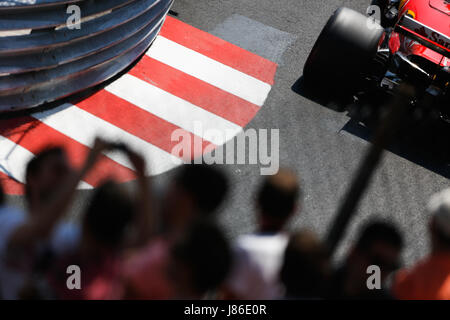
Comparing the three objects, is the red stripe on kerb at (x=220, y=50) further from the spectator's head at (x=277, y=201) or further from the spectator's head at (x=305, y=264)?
the spectator's head at (x=305, y=264)

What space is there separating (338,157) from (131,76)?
3032 mm

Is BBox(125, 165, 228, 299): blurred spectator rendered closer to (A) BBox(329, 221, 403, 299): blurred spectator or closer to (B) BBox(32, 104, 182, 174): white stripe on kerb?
(A) BBox(329, 221, 403, 299): blurred spectator

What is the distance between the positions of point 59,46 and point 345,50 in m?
3.62

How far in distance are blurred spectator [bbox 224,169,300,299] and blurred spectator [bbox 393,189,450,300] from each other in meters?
0.76

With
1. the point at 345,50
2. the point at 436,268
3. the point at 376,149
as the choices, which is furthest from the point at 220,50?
the point at 376,149

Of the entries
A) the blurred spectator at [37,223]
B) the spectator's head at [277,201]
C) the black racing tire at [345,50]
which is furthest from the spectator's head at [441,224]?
the black racing tire at [345,50]

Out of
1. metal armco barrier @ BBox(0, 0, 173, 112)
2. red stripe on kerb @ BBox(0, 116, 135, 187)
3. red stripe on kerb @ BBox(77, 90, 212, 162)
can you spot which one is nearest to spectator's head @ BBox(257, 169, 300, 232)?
red stripe on kerb @ BBox(0, 116, 135, 187)

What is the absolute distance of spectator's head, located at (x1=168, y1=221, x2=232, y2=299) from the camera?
2609 millimetres

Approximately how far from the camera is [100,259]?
283cm

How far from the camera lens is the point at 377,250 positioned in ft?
9.51

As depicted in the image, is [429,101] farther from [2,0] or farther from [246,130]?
[2,0]

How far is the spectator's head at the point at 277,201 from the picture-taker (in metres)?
3.04

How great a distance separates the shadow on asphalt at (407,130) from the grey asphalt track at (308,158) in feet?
0.15

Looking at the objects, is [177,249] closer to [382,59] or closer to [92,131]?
[92,131]
